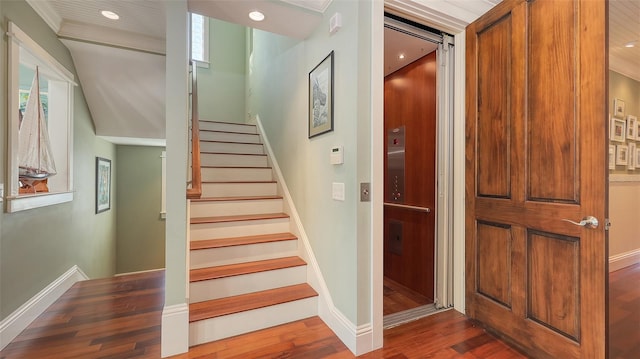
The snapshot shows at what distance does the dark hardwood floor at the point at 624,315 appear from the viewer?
1.77 metres

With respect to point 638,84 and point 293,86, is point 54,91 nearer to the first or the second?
point 293,86

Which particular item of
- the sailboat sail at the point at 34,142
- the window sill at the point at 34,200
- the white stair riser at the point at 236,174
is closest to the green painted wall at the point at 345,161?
the white stair riser at the point at 236,174

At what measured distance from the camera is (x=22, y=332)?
78.5 inches

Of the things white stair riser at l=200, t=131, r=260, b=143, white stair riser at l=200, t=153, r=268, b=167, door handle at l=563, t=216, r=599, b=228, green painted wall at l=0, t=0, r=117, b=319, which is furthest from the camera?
white stair riser at l=200, t=131, r=260, b=143

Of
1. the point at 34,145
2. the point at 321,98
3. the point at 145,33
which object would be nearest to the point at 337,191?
the point at 321,98

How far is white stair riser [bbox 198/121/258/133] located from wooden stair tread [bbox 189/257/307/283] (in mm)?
2593

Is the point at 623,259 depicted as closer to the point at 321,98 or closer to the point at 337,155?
the point at 337,155

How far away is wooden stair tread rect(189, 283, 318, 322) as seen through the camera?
192 centimetres

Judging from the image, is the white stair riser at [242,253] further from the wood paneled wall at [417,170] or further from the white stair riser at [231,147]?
the white stair riser at [231,147]

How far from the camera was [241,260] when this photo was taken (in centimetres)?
241

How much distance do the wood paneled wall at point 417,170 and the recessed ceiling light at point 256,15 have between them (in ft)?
5.12

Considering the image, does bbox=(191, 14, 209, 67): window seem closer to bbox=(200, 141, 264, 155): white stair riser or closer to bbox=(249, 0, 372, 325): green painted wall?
bbox=(200, 141, 264, 155): white stair riser

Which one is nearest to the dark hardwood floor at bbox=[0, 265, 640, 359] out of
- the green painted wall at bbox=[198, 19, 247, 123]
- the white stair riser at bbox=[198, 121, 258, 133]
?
the white stair riser at bbox=[198, 121, 258, 133]

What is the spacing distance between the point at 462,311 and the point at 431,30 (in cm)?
232
